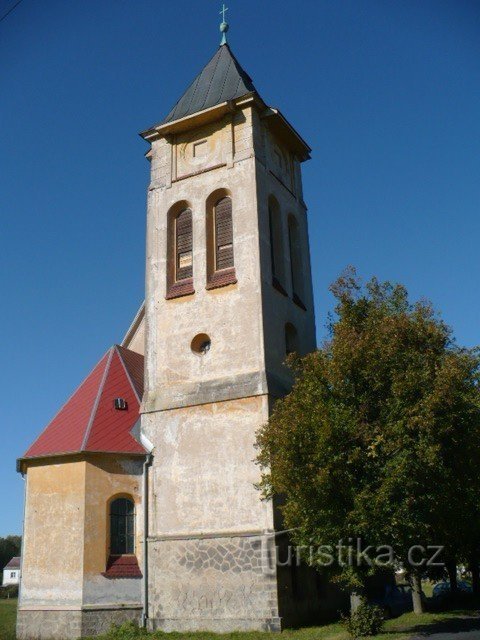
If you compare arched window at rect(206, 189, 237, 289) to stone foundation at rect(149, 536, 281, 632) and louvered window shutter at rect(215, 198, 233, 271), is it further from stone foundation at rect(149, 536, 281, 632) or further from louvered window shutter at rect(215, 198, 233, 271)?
stone foundation at rect(149, 536, 281, 632)

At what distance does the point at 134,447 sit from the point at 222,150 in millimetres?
11471

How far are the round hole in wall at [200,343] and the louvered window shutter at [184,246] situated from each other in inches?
105

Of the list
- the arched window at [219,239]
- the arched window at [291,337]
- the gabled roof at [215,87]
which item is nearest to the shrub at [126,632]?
the arched window at [291,337]

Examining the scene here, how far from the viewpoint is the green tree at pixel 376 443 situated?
14.8 m

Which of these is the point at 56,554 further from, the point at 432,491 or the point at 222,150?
the point at 222,150

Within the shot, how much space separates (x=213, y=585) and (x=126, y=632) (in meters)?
2.91

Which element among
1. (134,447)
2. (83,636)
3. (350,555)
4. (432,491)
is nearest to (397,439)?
(432,491)

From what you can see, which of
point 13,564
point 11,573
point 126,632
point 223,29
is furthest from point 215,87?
point 13,564

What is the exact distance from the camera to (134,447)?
21.0 meters

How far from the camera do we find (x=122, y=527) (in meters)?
20.6

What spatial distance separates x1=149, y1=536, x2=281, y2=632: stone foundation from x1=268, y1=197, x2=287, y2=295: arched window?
924 cm

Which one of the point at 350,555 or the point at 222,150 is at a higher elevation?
the point at 222,150

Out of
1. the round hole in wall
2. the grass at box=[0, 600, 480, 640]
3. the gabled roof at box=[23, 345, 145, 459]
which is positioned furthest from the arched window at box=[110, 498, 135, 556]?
the round hole in wall

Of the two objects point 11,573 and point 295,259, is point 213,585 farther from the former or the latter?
point 11,573
